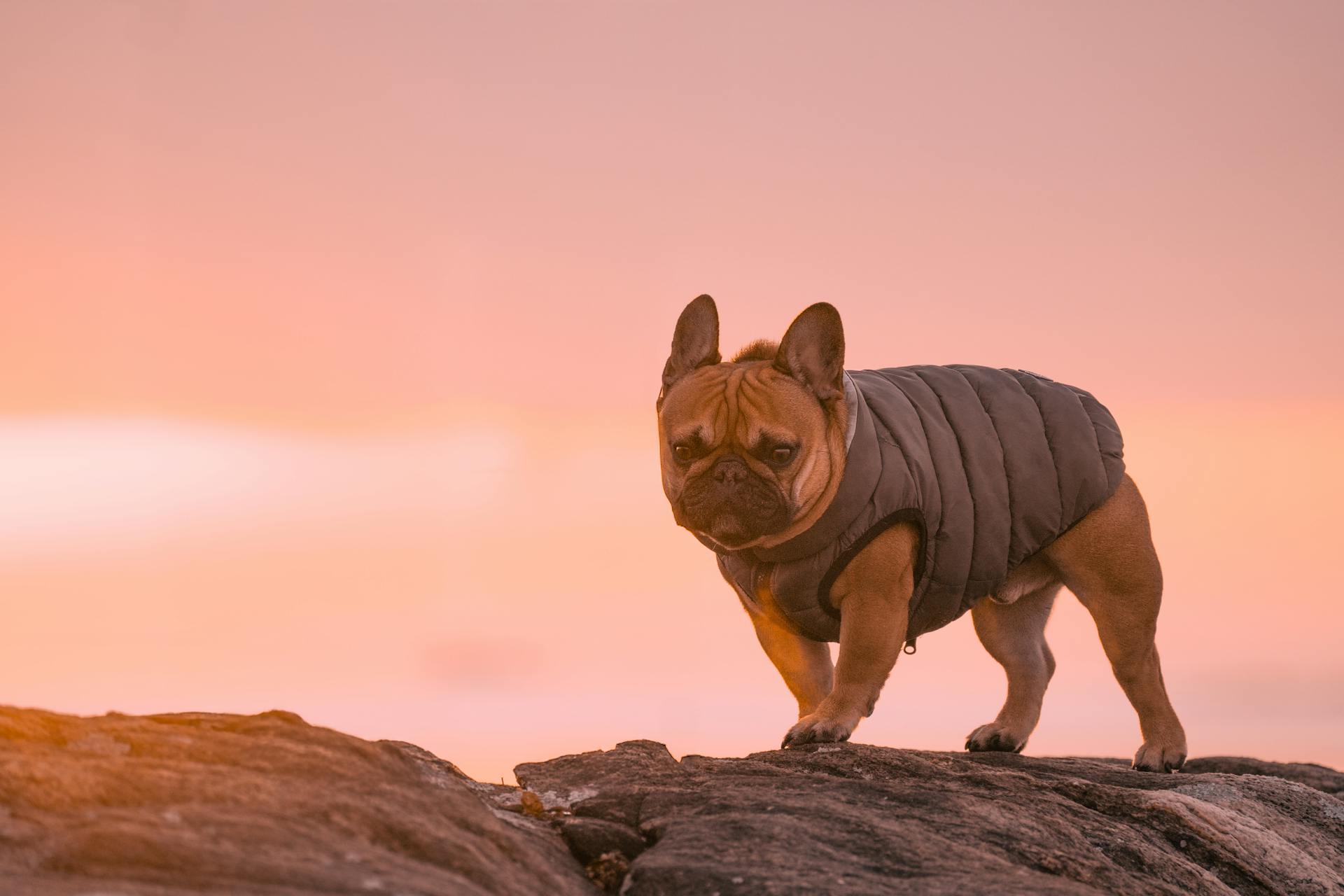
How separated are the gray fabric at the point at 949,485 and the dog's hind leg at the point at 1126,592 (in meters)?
0.19

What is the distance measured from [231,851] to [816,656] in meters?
6.75

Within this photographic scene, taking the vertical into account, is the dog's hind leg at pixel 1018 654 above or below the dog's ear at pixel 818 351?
below

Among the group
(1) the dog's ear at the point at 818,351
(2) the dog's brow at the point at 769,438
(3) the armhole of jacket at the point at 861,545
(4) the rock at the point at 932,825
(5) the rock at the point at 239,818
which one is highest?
(1) the dog's ear at the point at 818,351

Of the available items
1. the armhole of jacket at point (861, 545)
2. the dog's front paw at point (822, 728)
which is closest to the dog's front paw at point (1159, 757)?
the armhole of jacket at point (861, 545)

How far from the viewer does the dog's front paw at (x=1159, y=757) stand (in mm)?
10906

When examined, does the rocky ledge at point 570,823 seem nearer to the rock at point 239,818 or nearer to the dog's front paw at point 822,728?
the rock at point 239,818

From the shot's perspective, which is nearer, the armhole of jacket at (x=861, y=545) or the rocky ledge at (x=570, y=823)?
the rocky ledge at (x=570, y=823)

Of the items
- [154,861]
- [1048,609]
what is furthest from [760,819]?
[1048,609]

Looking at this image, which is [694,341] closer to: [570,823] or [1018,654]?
[1018,654]

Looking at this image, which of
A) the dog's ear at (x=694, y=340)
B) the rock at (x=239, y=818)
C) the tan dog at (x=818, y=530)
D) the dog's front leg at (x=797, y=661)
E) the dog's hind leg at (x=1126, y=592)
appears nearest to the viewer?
the rock at (x=239, y=818)

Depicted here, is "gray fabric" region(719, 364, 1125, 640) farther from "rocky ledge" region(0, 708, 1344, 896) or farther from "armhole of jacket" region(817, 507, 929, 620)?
"rocky ledge" region(0, 708, 1344, 896)

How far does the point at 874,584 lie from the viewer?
9562 millimetres

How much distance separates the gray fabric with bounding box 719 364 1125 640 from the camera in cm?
970

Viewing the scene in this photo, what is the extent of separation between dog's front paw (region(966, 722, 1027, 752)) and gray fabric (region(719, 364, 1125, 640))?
1.25 meters
